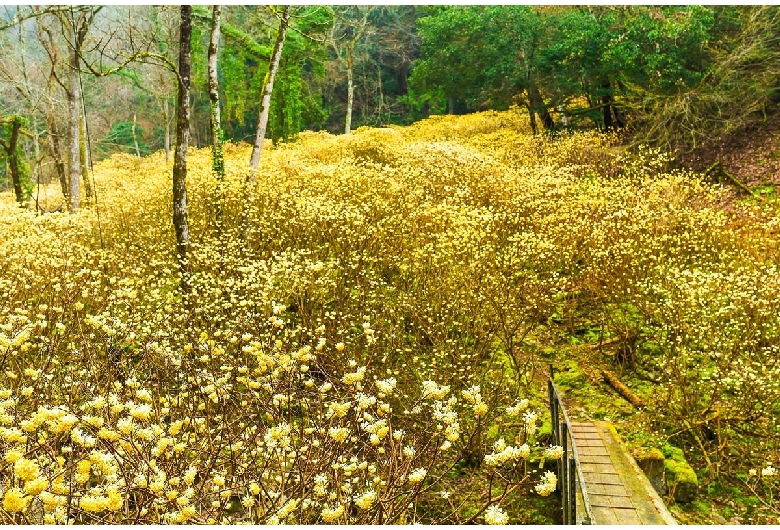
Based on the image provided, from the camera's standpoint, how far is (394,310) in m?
6.68

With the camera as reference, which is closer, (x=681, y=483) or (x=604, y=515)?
(x=604, y=515)

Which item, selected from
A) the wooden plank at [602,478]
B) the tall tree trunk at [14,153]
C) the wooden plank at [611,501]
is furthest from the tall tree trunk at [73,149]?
the wooden plank at [611,501]

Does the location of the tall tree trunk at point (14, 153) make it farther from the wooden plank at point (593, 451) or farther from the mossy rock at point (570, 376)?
the wooden plank at point (593, 451)

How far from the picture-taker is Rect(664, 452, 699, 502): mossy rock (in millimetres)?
5238

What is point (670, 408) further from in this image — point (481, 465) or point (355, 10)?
point (355, 10)

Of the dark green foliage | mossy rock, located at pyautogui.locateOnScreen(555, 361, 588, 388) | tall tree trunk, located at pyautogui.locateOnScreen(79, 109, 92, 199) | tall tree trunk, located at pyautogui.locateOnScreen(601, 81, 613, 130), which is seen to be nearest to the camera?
mossy rock, located at pyautogui.locateOnScreen(555, 361, 588, 388)

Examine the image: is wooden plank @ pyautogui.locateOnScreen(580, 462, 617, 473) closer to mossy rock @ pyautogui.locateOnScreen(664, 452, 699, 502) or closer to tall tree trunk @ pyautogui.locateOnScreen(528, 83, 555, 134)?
mossy rock @ pyautogui.locateOnScreen(664, 452, 699, 502)

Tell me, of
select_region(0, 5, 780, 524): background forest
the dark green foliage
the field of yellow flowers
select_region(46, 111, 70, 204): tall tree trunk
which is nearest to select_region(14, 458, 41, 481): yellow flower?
select_region(0, 5, 780, 524): background forest

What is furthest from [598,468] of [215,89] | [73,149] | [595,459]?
[73,149]

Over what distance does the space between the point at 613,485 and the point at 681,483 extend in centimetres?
124

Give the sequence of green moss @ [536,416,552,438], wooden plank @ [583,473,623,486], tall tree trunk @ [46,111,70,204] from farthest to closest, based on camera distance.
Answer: tall tree trunk @ [46,111,70,204] < green moss @ [536,416,552,438] < wooden plank @ [583,473,623,486]

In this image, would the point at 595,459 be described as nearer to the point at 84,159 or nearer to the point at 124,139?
the point at 84,159

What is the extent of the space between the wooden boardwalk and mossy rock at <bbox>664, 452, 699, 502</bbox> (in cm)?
66

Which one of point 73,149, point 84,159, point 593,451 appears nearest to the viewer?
point 593,451
